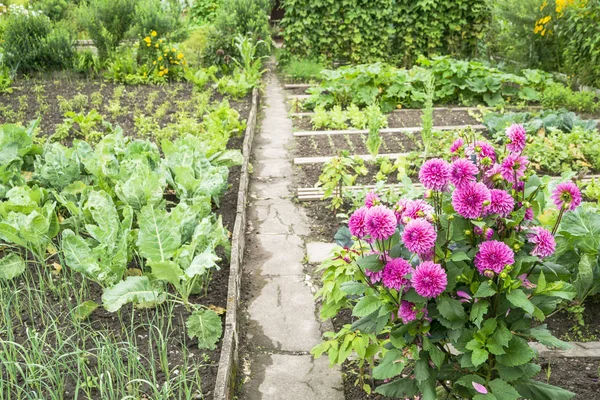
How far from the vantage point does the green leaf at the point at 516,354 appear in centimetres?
215

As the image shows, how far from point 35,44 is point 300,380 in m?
8.09

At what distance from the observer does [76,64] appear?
927 cm

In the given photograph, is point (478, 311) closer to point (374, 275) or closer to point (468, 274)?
point (468, 274)

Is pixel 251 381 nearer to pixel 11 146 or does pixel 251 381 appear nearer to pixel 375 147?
pixel 11 146

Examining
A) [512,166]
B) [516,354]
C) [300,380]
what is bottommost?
[300,380]

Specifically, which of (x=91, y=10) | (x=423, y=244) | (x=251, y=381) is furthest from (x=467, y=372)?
(x=91, y=10)

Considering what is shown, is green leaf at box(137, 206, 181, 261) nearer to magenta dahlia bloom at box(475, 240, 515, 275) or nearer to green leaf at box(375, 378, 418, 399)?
green leaf at box(375, 378, 418, 399)

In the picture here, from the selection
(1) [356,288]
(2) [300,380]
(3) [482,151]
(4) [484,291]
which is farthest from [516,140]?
(2) [300,380]

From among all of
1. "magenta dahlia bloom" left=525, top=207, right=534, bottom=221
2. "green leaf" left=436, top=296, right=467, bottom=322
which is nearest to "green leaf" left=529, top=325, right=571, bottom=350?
"green leaf" left=436, top=296, right=467, bottom=322

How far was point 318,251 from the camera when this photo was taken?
13.9 feet

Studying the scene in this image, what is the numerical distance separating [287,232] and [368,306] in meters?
2.29

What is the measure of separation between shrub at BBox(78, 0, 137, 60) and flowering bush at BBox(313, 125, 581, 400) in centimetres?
829

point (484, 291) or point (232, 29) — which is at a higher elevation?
point (232, 29)

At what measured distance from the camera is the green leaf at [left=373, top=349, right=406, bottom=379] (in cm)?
227
